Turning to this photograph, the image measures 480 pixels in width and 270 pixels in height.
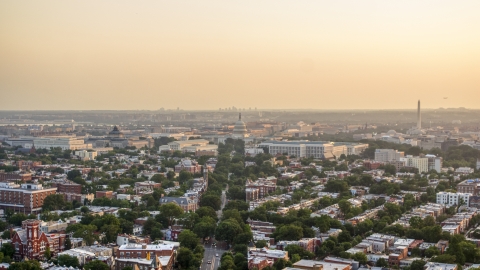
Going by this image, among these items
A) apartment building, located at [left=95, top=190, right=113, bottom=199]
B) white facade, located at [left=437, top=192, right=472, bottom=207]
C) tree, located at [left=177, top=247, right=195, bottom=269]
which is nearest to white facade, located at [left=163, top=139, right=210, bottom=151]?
apartment building, located at [left=95, top=190, right=113, bottom=199]

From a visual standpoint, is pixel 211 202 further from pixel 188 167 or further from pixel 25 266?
pixel 188 167

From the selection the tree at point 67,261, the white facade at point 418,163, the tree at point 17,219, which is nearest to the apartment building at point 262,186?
the tree at point 17,219

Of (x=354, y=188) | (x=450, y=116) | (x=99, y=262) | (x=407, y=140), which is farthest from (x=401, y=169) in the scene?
(x=450, y=116)

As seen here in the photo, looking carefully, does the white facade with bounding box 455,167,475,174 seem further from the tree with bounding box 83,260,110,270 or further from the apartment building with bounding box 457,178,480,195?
the tree with bounding box 83,260,110,270

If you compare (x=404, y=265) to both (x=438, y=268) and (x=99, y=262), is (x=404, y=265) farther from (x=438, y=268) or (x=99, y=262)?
(x=99, y=262)

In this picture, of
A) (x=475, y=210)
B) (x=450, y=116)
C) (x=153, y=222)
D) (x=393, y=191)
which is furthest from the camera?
(x=450, y=116)
